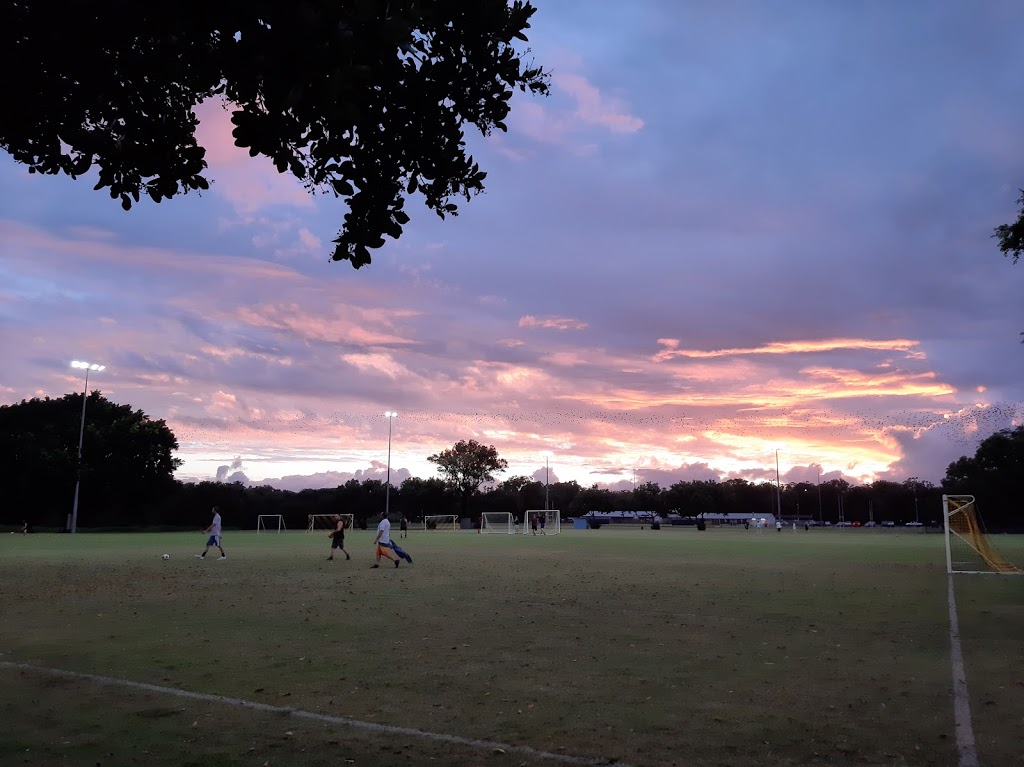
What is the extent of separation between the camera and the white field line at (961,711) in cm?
581

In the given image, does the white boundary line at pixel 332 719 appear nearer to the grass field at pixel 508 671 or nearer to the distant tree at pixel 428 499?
the grass field at pixel 508 671

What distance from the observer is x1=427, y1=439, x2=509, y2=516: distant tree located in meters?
119

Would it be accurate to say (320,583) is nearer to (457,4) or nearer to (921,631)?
(921,631)

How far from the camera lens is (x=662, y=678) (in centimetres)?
829

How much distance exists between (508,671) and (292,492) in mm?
113007

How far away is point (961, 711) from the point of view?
7051 mm

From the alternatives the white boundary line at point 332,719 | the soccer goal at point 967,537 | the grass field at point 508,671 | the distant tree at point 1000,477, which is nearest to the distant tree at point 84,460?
the grass field at point 508,671

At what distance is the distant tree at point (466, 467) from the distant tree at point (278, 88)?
367 ft

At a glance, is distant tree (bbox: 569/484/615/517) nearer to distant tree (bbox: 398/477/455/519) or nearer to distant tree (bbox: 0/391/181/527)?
distant tree (bbox: 398/477/455/519)

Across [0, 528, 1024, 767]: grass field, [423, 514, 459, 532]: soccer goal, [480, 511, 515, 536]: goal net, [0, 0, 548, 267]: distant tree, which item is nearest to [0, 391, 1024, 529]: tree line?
[423, 514, 459, 532]: soccer goal

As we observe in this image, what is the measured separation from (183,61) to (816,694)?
8.00 m

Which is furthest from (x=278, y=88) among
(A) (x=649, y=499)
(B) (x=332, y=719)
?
(A) (x=649, y=499)

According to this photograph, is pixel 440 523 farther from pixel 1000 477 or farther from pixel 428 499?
pixel 1000 477

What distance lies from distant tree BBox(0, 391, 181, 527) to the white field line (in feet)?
209
